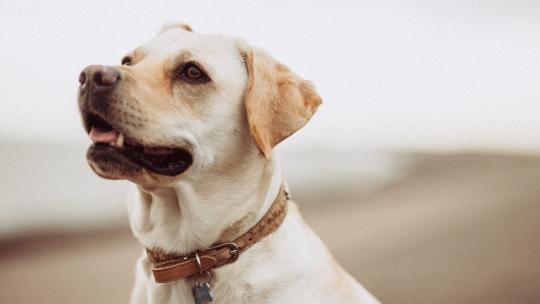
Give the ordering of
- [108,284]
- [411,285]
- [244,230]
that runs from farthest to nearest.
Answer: [411,285], [108,284], [244,230]

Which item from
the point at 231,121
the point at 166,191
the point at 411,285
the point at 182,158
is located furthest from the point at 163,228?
the point at 411,285

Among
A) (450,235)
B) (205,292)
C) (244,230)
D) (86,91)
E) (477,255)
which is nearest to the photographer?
(86,91)

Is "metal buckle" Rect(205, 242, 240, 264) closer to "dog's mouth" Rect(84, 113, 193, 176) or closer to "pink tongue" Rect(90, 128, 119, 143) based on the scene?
"dog's mouth" Rect(84, 113, 193, 176)

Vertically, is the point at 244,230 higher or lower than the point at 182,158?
lower

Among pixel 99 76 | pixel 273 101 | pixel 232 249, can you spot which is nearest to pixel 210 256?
A: pixel 232 249

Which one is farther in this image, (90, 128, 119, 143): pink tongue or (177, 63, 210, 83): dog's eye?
(177, 63, 210, 83): dog's eye

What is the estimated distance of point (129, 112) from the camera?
1833mm

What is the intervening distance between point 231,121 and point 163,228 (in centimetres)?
47

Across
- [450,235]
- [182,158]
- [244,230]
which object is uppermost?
[182,158]

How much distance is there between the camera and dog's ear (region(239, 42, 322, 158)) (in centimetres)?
199

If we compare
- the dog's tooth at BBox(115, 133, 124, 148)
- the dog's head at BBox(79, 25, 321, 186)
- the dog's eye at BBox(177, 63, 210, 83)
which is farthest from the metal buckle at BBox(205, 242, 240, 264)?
the dog's eye at BBox(177, 63, 210, 83)

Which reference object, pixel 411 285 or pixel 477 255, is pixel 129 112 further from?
pixel 477 255

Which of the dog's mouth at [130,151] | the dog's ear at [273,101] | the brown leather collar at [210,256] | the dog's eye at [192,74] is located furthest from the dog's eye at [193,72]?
the brown leather collar at [210,256]

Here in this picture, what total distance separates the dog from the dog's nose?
0.02 metres
